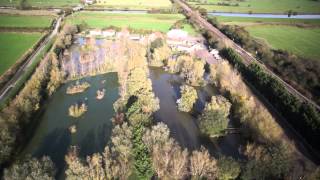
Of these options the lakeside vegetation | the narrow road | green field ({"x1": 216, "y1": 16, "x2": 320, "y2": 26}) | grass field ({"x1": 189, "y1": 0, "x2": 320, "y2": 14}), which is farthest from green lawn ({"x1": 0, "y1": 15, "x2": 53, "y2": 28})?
grass field ({"x1": 189, "y1": 0, "x2": 320, "y2": 14})

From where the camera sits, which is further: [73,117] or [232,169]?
[73,117]

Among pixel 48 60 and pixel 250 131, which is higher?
pixel 48 60

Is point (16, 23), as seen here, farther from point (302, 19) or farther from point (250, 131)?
point (302, 19)

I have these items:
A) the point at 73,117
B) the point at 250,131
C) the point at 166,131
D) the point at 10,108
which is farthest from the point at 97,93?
the point at 250,131

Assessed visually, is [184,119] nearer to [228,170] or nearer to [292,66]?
[228,170]

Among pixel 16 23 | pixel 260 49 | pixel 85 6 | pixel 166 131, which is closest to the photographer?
pixel 166 131

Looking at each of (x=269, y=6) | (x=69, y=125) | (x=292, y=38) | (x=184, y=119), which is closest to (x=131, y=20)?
(x=292, y=38)

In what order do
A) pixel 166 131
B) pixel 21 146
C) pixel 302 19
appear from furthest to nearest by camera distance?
pixel 302 19, pixel 21 146, pixel 166 131
